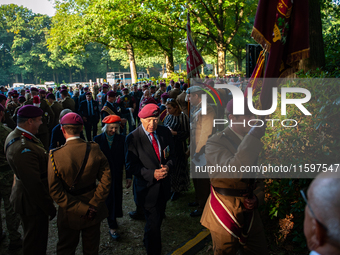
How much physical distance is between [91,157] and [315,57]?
468cm

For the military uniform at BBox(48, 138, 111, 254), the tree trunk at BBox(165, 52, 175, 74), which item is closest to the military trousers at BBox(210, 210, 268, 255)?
the military uniform at BBox(48, 138, 111, 254)

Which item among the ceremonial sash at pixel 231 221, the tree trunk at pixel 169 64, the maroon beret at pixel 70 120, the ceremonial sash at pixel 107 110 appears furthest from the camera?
the tree trunk at pixel 169 64

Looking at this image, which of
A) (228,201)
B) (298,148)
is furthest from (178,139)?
(228,201)

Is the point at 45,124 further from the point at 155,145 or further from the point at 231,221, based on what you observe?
the point at 231,221

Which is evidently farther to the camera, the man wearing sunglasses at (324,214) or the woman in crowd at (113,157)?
the woman in crowd at (113,157)

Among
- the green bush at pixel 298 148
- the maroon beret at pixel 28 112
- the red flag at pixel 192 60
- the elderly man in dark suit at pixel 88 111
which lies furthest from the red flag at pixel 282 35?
the elderly man in dark suit at pixel 88 111

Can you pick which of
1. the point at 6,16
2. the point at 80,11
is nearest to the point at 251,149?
the point at 80,11

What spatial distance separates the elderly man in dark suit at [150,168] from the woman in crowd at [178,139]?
164 centimetres

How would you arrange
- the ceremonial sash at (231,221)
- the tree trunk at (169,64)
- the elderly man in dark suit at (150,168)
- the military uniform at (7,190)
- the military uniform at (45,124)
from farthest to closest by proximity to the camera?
the tree trunk at (169,64) < the military uniform at (45,124) < the military uniform at (7,190) < the elderly man in dark suit at (150,168) < the ceremonial sash at (231,221)

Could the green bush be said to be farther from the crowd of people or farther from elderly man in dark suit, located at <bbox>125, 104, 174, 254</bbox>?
elderly man in dark suit, located at <bbox>125, 104, 174, 254</bbox>

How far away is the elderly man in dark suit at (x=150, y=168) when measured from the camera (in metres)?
3.84

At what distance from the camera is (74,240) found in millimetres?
3240

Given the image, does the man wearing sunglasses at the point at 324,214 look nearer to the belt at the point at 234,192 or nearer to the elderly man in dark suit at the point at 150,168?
the belt at the point at 234,192

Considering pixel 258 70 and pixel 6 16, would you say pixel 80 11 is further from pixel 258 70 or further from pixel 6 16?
pixel 6 16
